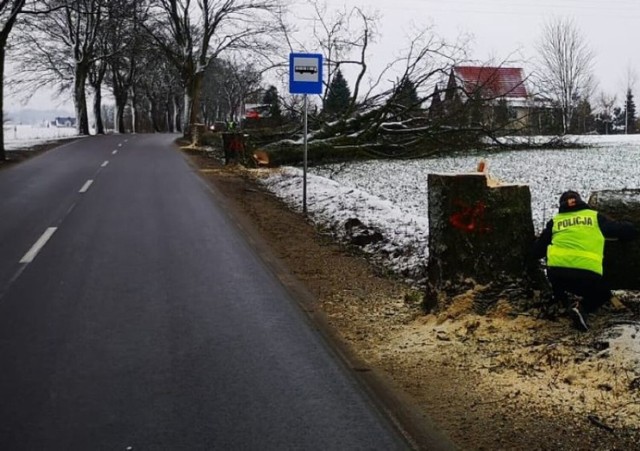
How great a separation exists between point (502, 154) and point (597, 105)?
68.3m

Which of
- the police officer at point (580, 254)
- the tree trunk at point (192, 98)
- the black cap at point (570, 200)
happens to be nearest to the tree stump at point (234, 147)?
the black cap at point (570, 200)

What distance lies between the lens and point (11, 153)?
28531mm

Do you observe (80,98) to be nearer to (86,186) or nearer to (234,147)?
(234,147)

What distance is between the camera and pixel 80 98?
5066cm

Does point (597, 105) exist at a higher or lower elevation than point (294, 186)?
higher

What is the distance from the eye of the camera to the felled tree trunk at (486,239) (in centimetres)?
606

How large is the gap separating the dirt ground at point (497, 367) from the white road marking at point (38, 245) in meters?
3.55

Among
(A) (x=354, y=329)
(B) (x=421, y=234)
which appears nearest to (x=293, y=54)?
(B) (x=421, y=234)

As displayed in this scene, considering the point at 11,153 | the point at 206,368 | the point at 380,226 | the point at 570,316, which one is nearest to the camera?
the point at 206,368

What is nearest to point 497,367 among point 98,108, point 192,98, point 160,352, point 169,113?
point 160,352

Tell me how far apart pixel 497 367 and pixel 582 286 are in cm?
108

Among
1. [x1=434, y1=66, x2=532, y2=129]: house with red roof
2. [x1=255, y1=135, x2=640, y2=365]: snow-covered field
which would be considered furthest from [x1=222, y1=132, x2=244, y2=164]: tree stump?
[x1=434, y1=66, x2=532, y2=129]: house with red roof

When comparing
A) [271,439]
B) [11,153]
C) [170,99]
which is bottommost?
[271,439]

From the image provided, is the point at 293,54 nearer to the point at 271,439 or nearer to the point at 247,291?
the point at 247,291
